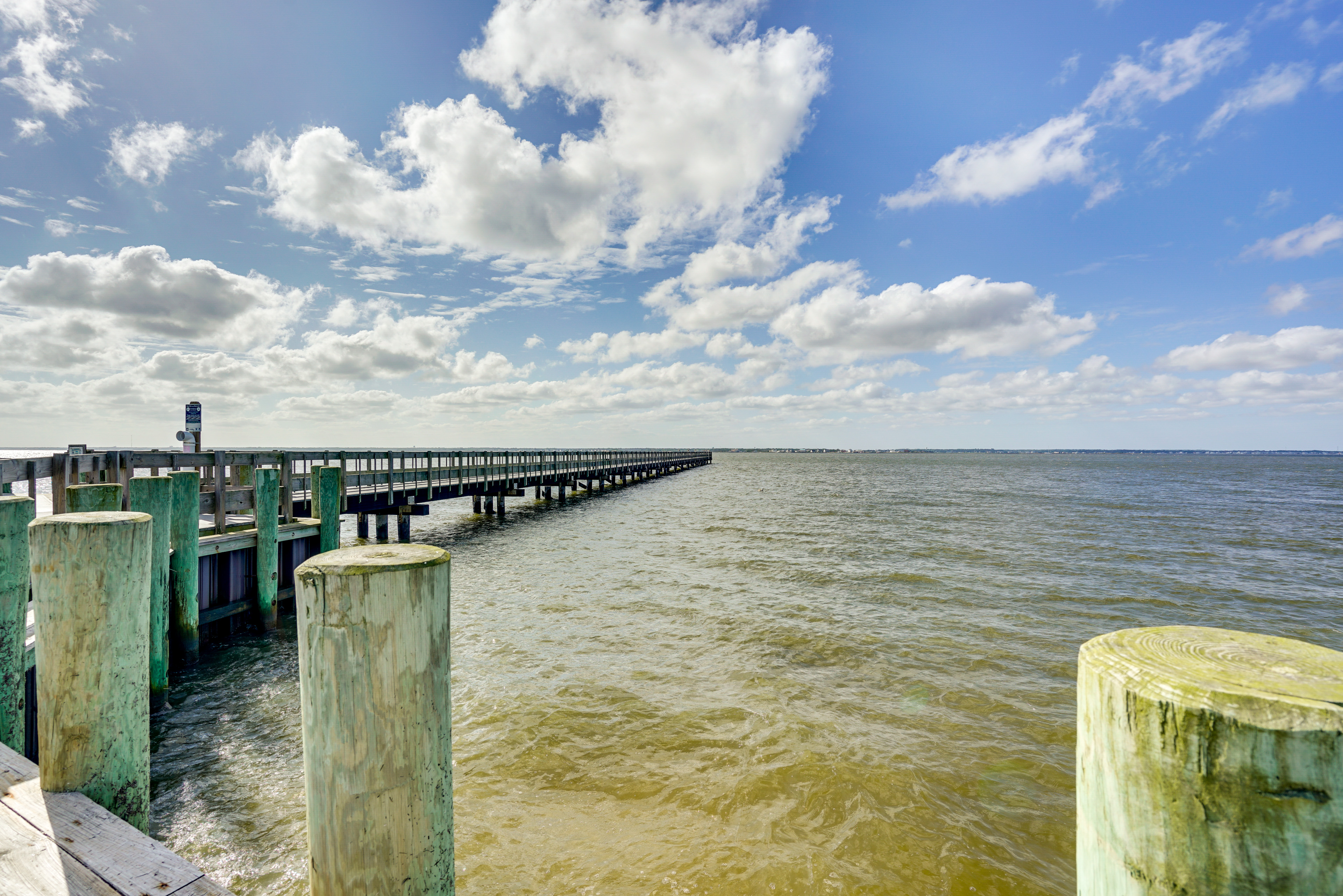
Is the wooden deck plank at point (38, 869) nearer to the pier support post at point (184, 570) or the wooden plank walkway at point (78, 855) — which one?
the wooden plank walkway at point (78, 855)

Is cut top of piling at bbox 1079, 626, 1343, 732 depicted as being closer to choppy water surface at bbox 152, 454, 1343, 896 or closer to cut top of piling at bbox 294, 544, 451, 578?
cut top of piling at bbox 294, 544, 451, 578

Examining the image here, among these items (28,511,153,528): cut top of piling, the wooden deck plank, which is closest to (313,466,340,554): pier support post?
(28,511,153,528): cut top of piling

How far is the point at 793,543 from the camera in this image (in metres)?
16.8

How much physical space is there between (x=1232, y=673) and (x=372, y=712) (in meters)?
2.23

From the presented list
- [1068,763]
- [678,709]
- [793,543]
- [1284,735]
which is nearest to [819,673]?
[678,709]

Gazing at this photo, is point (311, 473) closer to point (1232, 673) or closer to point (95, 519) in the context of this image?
point (95, 519)

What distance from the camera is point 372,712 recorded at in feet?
6.20

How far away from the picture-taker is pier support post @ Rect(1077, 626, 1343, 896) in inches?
38.9

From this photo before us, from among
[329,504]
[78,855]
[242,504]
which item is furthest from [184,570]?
[78,855]

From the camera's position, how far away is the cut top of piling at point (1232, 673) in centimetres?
101

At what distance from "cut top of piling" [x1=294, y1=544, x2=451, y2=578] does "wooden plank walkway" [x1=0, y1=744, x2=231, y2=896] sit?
1.25m

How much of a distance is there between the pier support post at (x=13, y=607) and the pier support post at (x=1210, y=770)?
494 centimetres

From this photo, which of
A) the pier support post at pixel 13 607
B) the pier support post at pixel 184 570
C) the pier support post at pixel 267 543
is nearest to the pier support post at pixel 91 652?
the pier support post at pixel 13 607

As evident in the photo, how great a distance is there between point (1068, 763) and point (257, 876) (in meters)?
6.39
